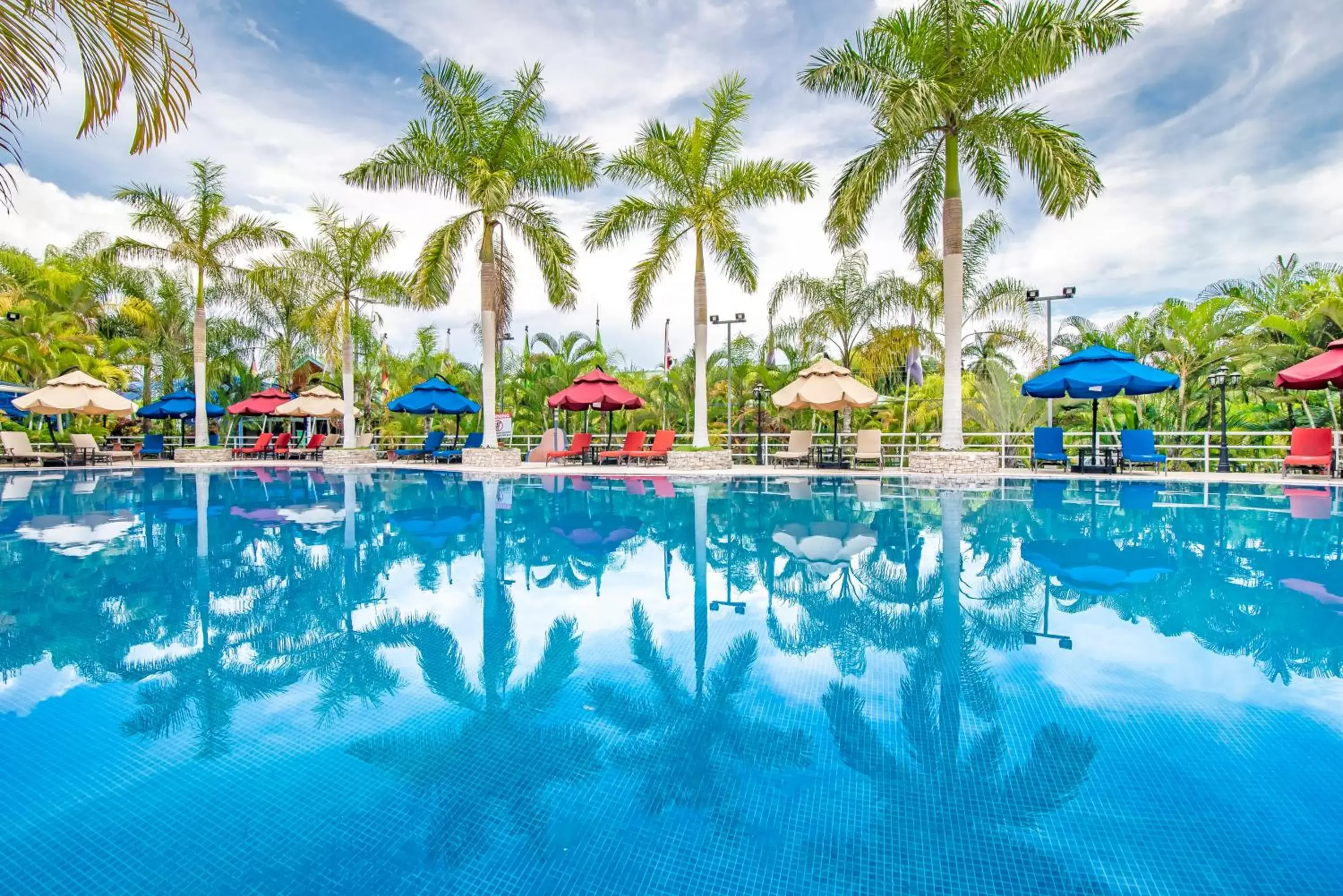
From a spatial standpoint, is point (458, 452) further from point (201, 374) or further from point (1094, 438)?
point (1094, 438)

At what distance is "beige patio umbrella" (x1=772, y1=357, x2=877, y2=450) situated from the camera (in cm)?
1645

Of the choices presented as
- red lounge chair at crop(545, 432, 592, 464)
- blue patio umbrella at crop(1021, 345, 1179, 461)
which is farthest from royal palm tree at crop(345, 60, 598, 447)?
blue patio umbrella at crop(1021, 345, 1179, 461)

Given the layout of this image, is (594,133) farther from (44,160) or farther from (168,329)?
(168,329)

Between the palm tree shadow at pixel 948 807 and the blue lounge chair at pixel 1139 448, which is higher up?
the blue lounge chair at pixel 1139 448

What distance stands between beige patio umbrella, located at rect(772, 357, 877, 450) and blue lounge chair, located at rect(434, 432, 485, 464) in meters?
9.69

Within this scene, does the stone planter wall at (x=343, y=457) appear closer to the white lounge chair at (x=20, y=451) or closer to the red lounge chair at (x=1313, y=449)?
the white lounge chair at (x=20, y=451)

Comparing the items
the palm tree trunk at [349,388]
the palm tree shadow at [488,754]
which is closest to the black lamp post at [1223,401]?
the palm tree shadow at [488,754]

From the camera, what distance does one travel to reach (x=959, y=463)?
15055 mm

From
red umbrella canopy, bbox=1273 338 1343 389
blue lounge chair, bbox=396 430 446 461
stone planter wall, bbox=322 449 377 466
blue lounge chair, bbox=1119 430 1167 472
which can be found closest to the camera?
red umbrella canopy, bbox=1273 338 1343 389

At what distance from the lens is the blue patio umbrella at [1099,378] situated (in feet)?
46.7

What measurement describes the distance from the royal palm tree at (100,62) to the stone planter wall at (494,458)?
15.3 m

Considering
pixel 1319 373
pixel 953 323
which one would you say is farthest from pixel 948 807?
pixel 1319 373

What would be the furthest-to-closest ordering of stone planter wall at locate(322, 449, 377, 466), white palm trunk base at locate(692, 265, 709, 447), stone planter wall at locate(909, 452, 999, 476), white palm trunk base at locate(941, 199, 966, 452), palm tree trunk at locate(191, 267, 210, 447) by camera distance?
palm tree trunk at locate(191, 267, 210, 447)
stone planter wall at locate(322, 449, 377, 466)
white palm trunk base at locate(692, 265, 709, 447)
stone planter wall at locate(909, 452, 999, 476)
white palm trunk base at locate(941, 199, 966, 452)

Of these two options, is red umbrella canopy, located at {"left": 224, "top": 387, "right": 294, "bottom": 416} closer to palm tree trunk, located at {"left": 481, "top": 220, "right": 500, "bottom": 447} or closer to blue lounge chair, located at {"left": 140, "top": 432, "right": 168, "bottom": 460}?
blue lounge chair, located at {"left": 140, "top": 432, "right": 168, "bottom": 460}
